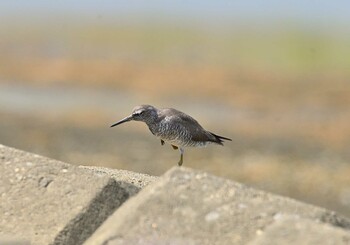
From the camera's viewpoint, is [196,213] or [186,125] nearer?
[196,213]

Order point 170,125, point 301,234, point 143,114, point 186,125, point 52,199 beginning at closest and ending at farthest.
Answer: point 301,234
point 52,199
point 143,114
point 170,125
point 186,125

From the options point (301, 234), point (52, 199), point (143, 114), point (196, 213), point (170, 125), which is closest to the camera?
point (301, 234)

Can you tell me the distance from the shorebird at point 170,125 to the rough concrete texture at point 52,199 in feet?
9.49

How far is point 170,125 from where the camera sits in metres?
10.8

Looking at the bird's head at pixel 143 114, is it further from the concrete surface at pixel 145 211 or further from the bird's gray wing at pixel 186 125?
the concrete surface at pixel 145 211

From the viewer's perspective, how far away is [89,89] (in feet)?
129

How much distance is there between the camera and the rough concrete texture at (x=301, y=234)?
20.7ft

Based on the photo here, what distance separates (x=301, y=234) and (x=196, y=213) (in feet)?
2.07

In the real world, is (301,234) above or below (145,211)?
above

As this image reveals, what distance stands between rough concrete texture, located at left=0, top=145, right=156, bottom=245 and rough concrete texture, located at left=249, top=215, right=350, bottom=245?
126cm

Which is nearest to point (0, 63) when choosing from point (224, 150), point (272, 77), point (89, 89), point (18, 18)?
point (89, 89)

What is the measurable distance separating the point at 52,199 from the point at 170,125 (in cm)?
358

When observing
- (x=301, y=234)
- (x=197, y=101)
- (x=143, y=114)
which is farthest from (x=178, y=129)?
(x=197, y=101)

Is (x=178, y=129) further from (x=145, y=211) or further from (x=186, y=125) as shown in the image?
(x=145, y=211)
